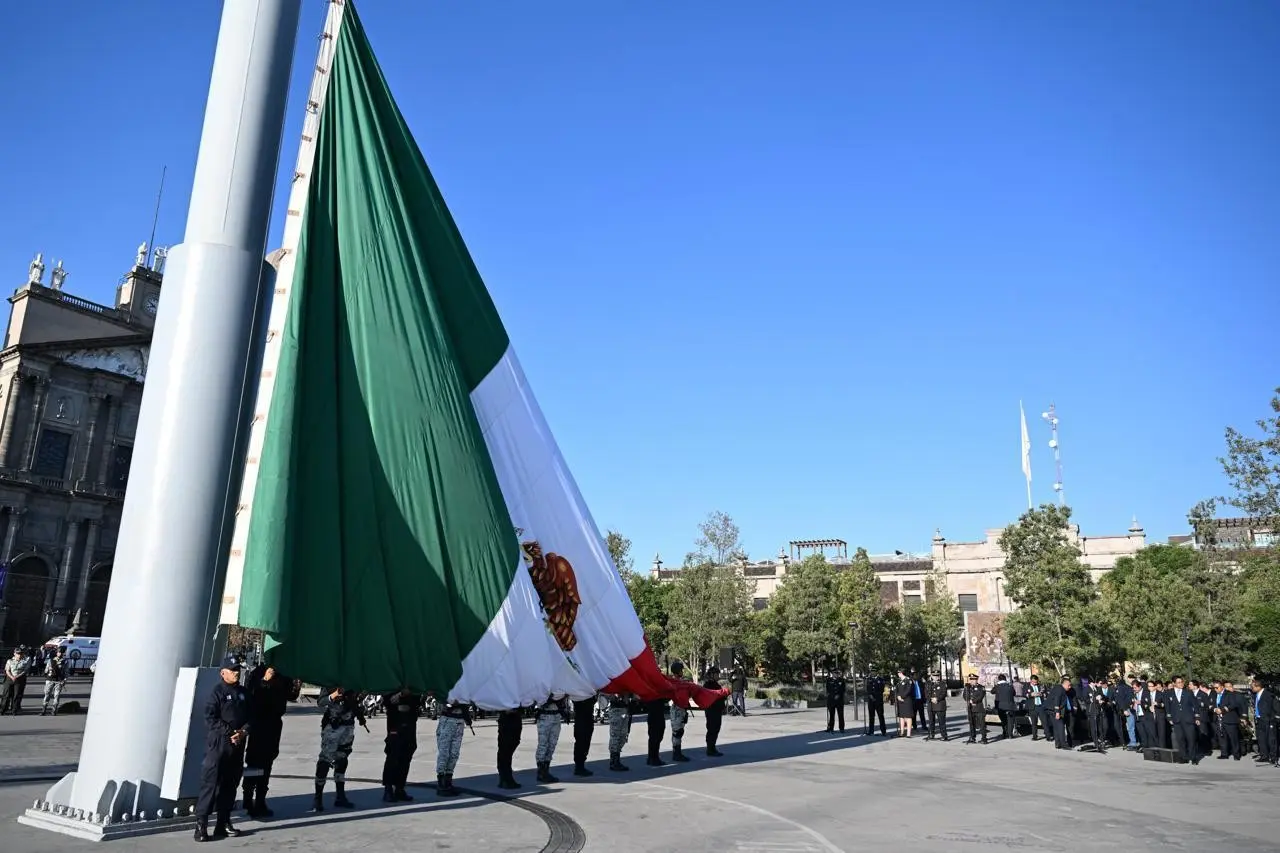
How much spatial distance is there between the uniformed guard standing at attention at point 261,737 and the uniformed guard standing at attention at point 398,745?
5.90 ft

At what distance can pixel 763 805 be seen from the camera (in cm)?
1222

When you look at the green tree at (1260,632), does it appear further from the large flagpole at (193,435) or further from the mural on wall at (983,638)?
the large flagpole at (193,435)

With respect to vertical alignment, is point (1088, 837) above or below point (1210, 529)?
below

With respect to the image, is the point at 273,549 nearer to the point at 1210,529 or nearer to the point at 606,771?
the point at 606,771

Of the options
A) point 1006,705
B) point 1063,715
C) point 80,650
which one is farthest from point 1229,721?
point 80,650

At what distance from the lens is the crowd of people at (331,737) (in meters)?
8.47

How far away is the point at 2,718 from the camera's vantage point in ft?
70.8

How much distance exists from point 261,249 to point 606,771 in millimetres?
10853

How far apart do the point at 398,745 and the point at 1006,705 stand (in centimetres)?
2153

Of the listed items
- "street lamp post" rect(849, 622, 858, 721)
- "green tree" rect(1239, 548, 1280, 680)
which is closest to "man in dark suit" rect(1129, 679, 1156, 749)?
"street lamp post" rect(849, 622, 858, 721)

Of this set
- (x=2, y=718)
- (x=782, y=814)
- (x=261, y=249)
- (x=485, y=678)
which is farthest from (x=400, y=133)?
(x=2, y=718)

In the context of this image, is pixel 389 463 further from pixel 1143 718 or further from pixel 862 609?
pixel 862 609

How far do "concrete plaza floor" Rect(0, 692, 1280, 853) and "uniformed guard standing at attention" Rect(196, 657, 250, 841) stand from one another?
308 mm

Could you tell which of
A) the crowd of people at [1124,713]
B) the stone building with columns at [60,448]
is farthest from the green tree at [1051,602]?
the stone building with columns at [60,448]
